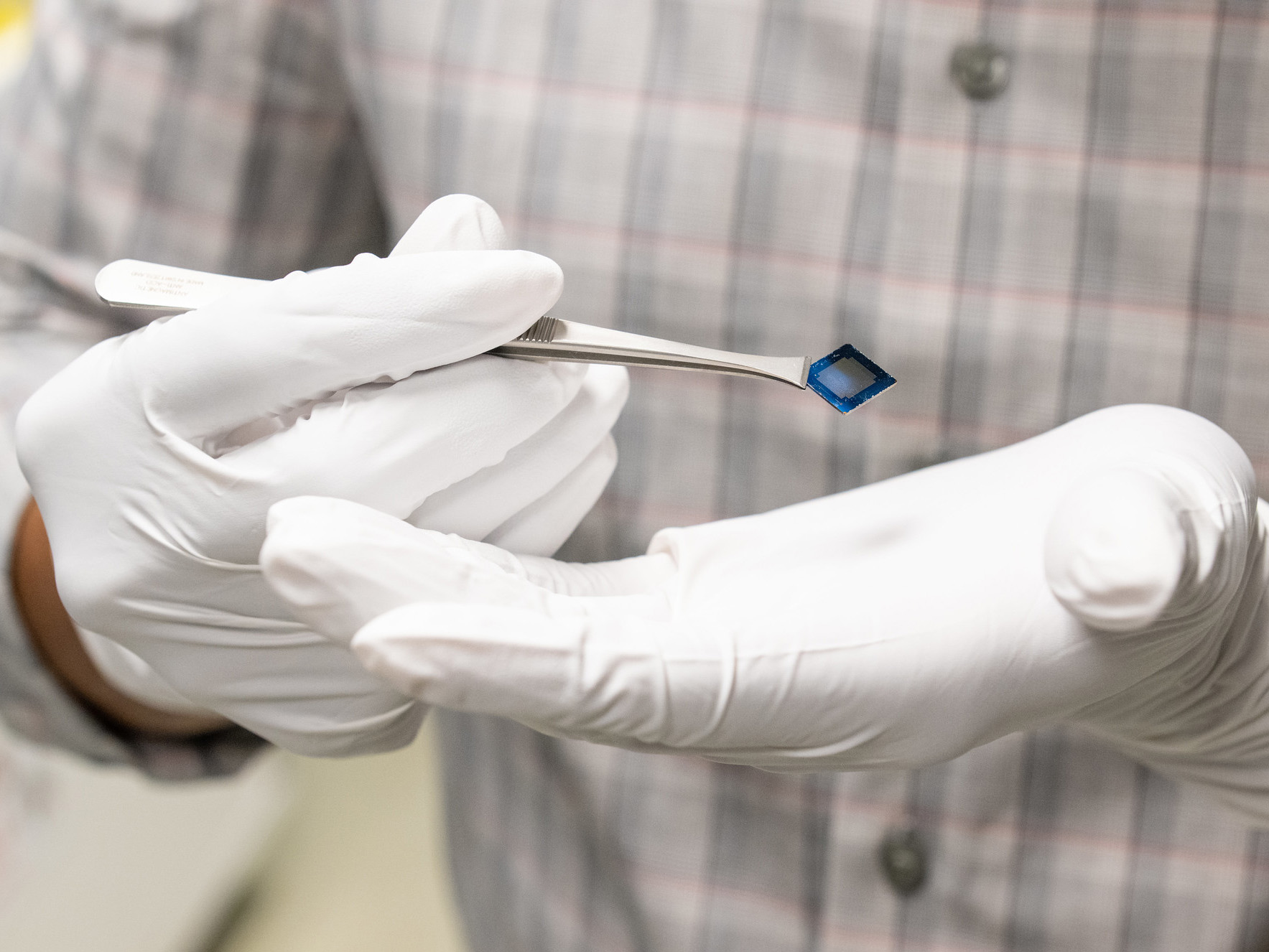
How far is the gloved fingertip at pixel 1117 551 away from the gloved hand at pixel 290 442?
194mm

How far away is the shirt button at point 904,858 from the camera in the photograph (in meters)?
0.56

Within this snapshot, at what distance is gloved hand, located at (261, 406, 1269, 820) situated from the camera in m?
0.30

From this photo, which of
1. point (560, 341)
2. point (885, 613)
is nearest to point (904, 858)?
point (885, 613)

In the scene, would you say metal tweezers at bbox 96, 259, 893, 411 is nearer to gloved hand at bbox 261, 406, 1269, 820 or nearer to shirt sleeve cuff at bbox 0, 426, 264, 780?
gloved hand at bbox 261, 406, 1269, 820

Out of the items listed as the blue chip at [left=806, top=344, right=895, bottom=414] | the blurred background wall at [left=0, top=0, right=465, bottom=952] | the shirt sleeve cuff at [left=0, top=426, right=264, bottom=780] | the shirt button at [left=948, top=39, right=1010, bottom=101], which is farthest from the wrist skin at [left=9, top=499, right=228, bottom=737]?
the shirt button at [left=948, top=39, right=1010, bottom=101]

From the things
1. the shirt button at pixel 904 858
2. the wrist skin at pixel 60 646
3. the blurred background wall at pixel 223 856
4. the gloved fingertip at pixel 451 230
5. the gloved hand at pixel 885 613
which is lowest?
the blurred background wall at pixel 223 856

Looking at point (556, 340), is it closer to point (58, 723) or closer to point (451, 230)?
point (451, 230)

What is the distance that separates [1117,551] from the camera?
0.31 m

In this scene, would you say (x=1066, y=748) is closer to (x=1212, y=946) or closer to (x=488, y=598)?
(x=1212, y=946)

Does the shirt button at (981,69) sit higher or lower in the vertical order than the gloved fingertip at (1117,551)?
higher

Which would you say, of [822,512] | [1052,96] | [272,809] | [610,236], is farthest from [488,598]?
[272,809]

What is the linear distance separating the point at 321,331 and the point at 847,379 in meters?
0.20

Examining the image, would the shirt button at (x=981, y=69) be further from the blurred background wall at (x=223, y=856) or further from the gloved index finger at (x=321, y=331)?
the blurred background wall at (x=223, y=856)

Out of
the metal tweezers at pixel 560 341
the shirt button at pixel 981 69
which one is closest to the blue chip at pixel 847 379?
the metal tweezers at pixel 560 341
